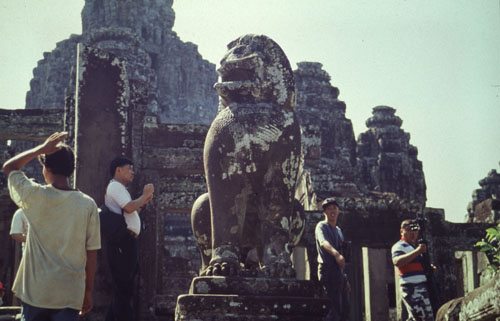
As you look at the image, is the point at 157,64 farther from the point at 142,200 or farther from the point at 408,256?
the point at 142,200

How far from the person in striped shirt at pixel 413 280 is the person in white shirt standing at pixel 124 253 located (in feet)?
8.21

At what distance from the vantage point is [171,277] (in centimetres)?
1797

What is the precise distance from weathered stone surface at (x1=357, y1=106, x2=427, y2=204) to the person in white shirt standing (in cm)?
1863

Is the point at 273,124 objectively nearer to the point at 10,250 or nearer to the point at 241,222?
the point at 241,222

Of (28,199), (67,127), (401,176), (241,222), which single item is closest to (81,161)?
(67,127)

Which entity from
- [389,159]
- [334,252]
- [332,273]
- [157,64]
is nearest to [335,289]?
[332,273]

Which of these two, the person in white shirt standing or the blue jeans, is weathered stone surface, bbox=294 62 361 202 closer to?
the person in white shirt standing

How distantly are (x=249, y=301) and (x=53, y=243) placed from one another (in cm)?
152

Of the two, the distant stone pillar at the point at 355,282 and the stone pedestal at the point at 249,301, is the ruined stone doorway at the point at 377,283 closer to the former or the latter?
the distant stone pillar at the point at 355,282

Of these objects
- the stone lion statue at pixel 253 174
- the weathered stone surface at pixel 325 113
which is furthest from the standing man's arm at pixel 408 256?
the weathered stone surface at pixel 325 113

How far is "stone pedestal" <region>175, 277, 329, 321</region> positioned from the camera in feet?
15.0

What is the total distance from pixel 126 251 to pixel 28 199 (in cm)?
148

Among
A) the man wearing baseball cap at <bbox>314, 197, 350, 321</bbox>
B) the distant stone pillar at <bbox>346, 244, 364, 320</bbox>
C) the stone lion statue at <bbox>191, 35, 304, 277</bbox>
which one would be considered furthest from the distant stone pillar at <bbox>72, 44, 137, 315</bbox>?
the distant stone pillar at <bbox>346, 244, 364, 320</bbox>

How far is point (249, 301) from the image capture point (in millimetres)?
4613
